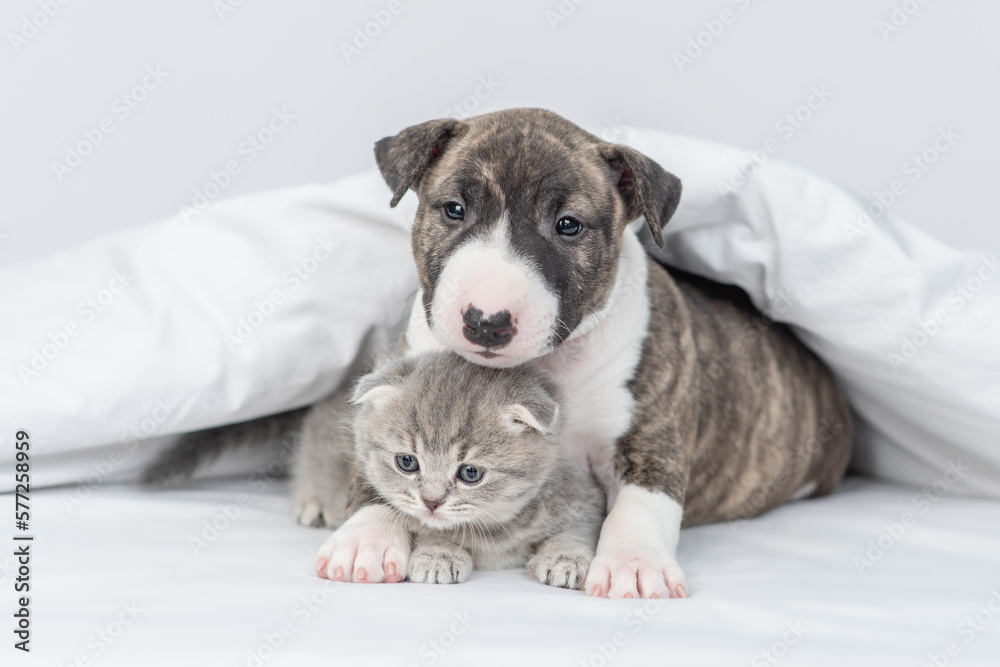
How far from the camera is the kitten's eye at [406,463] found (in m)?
2.80

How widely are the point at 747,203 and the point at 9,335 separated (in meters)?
2.67

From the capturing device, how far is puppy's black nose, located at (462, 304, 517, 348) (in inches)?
103

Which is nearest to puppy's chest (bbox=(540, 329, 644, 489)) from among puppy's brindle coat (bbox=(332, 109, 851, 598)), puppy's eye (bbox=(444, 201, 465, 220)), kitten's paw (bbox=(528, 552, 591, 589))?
puppy's brindle coat (bbox=(332, 109, 851, 598))

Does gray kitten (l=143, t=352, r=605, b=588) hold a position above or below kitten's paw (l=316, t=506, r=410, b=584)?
above

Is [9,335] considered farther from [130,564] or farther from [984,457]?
[984,457]

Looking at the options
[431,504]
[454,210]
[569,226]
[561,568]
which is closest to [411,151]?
[454,210]

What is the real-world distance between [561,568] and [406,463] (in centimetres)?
52

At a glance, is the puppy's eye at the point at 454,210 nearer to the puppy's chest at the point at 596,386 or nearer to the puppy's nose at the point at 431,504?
the puppy's chest at the point at 596,386

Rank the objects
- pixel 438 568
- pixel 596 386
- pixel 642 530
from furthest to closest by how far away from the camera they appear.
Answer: pixel 596 386 → pixel 642 530 → pixel 438 568

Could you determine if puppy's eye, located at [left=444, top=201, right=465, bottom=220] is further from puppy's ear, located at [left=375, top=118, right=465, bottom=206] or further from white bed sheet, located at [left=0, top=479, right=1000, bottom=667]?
white bed sheet, located at [left=0, top=479, right=1000, bottom=667]

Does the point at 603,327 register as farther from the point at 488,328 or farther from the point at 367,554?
the point at 367,554

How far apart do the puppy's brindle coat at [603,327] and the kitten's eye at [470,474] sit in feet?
0.94

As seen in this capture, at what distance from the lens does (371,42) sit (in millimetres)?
4938

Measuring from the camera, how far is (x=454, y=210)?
9.69ft
